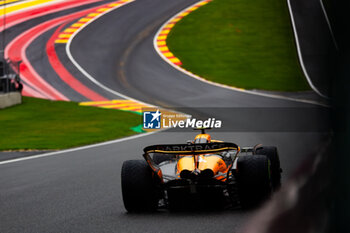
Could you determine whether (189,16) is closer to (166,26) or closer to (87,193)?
(166,26)

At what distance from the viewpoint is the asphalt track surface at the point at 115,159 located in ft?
17.8

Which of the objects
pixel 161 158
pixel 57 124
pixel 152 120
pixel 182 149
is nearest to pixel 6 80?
pixel 57 124

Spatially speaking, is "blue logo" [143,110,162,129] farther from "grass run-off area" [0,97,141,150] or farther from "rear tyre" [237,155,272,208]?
"grass run-off area" [0,97,141,150]

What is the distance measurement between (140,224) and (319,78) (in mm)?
4361

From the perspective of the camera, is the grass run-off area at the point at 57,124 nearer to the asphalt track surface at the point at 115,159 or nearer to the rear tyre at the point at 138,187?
the asphalt track surface at the point at 115,159

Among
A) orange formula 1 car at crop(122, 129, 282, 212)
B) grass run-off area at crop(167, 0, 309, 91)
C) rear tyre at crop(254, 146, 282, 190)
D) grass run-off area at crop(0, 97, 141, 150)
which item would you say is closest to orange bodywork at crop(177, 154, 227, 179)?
orange formula 1 car at crop(122, 129, 282, 212)

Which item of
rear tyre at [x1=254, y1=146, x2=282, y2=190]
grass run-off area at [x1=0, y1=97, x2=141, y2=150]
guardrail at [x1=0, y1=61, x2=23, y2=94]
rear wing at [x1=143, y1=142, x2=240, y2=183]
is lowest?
grass run-off area at [x1=0, y1=97, x2=141, y2=150]

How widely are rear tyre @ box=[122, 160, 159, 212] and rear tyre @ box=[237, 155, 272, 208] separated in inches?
34.3

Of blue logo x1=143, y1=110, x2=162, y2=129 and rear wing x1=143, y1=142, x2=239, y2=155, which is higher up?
blue logo x1=143, y1=110, x2=162, y2=129

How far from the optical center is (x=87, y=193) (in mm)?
7492

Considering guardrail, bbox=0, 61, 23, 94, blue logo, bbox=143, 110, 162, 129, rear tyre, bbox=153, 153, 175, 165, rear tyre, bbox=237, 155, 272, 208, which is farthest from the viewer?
guardrail, bbox=0, 61, 23, 94

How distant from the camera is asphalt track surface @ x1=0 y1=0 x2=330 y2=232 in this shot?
5.43 metres

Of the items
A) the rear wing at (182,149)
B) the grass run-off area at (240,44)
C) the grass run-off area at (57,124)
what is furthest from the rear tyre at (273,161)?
the grass run-off area at (240,44)

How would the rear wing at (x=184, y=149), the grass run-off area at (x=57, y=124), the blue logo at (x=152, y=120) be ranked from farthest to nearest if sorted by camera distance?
1. the grass run-off area at (x=57, y=124)
2. the rear wing at (x=184, y=149)
3. the blue logo at (x=152, y=120)
